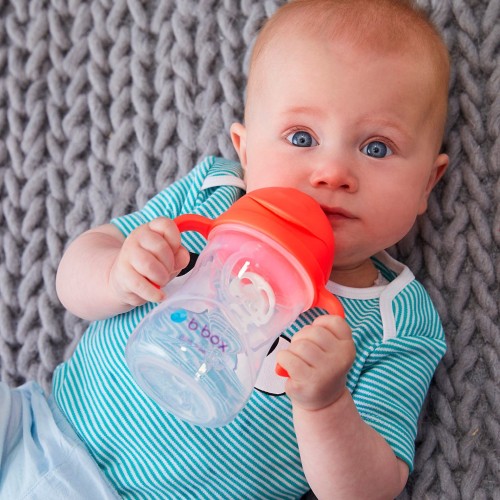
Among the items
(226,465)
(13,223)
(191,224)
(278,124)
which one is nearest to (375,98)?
(278,124)

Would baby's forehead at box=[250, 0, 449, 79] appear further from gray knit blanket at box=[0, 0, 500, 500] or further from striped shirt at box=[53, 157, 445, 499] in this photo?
striped shirt at box=[53, 157, 445, 499]

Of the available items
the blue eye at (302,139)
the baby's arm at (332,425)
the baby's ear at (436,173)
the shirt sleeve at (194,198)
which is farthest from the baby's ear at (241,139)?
the baby's arm at (332,425)

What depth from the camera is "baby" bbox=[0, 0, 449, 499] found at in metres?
1.05

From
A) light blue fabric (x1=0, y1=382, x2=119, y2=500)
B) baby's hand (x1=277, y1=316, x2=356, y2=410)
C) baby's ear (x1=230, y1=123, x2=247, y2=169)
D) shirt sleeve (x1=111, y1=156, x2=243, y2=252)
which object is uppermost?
baby's ear (x1=230, y1=123, x2=247, y2=169)

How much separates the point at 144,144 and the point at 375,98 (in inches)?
19.4

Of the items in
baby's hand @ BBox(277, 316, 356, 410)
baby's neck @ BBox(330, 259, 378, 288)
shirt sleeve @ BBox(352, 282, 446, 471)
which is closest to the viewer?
baby's hand @ BBox(277, 316, 356, 410)

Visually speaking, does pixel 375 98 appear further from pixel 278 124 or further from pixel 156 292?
pixel 156 292

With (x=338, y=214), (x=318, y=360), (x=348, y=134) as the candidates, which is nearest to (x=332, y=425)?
(x=318, y=360)

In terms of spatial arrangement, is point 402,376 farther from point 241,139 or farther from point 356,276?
point 241,139

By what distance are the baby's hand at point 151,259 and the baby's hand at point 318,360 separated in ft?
0.60

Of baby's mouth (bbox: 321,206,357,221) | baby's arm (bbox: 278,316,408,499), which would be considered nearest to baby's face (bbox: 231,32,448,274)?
baby's mouth (bbox: 321,206,357,221)

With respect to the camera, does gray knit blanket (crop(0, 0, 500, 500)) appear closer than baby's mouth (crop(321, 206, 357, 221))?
No

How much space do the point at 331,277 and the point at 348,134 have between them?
23cm

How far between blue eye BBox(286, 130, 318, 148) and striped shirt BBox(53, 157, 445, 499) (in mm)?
212
